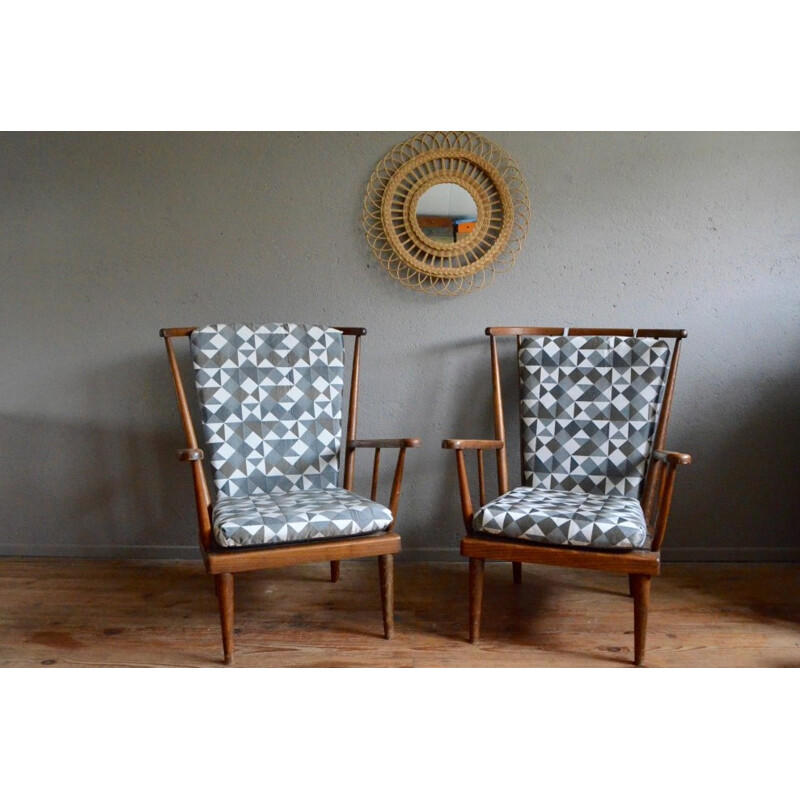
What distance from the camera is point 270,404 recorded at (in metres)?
2.54

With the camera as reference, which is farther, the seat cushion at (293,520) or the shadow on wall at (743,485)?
the shadow on wall at (743,485)

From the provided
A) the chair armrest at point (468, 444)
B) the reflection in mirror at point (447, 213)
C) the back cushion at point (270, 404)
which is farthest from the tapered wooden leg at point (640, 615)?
the reflection in mirror at point (447, 213)

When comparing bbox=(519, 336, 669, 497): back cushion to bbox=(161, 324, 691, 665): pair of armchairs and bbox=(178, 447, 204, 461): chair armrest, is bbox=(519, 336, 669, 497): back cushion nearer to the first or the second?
bbox=(161, 324, 691, 665): pair of armchairs

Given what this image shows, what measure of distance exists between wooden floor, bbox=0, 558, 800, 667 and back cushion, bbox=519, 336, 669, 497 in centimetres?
44

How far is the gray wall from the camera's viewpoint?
2.82 m

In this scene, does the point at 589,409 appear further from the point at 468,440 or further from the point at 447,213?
the point at 447,213

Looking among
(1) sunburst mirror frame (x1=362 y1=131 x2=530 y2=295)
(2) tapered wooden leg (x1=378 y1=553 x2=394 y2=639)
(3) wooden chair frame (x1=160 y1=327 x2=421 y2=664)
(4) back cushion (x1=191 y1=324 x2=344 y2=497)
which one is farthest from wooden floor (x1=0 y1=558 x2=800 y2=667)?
(1) sunburst mirror frame (x1=362 y1=131 x2=530 y2=295)

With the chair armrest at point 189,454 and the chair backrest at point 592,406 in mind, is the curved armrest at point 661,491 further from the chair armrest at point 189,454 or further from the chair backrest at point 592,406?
the chair armrest at point 189,454

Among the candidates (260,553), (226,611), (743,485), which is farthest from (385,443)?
(743,485)

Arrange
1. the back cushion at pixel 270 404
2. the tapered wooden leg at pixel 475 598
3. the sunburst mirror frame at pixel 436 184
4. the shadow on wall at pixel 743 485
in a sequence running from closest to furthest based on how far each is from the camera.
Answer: the tapered wooden leg at pixel 475 598
the back cushion at pixel 270 404
the sunburst mirror frame at pixel 436 184
the shadow on wall at pixel 743 485

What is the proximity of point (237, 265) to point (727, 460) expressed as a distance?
2181mm

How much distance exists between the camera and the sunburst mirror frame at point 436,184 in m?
2.80

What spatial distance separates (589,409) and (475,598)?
33.2 inches

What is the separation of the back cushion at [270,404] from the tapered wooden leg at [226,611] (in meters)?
0.47
